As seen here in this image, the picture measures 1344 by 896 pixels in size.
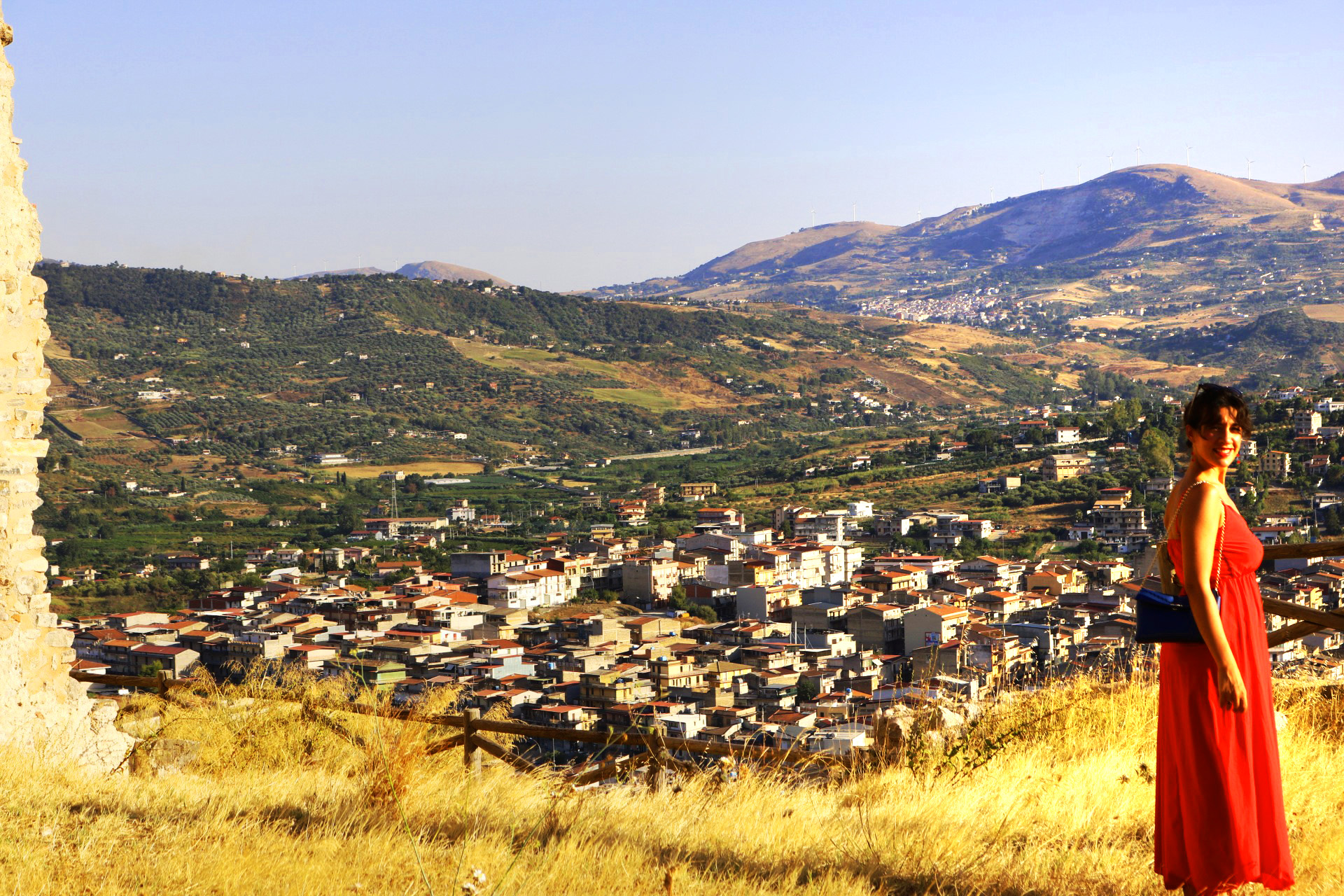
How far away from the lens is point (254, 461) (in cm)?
7094

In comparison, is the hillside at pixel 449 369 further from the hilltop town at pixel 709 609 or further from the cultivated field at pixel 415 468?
the hilltop town at pixel 709 609

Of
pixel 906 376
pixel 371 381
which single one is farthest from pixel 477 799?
pixel 906 376

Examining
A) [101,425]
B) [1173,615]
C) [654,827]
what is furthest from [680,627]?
[101,425]

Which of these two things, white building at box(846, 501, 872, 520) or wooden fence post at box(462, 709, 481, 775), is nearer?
wooden fence post at box(462, 709, 481, 775)

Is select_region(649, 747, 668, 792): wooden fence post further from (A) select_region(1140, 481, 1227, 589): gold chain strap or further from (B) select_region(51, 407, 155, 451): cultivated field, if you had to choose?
(B) select_region(51, 407, 155, 451): cultivated field

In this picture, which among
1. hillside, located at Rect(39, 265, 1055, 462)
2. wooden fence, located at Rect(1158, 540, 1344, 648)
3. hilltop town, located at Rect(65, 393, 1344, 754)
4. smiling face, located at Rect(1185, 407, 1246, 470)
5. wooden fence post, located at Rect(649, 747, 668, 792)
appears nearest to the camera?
smiling face, located at Rect(1185, 407, 1246, 470)

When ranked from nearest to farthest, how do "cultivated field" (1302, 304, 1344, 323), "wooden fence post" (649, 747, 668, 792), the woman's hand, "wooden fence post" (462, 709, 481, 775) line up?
the woman's hand → "wooden fence post" (649, 747, 668, 792) → "wooden fence post" (462, 709, 481, 775) → "cultivated field" (1302, 304, 1344, 323)

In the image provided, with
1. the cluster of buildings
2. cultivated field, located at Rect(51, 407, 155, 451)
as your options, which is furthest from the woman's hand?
cultivated field, located at Rect(51, 407, 155, 451)

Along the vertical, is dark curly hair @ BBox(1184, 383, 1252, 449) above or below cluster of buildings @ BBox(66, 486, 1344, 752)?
above

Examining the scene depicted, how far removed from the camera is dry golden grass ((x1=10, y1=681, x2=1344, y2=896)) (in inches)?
117

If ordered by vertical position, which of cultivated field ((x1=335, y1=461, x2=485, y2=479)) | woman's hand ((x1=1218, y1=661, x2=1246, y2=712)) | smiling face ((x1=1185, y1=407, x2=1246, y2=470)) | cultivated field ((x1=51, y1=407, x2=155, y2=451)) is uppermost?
smiling face ((x1=1185, y1=407, x2=1246, y2=470))

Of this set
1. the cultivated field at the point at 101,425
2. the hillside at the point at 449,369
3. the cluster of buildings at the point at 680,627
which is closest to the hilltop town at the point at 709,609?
the cluster of buildings at the point at 680,627

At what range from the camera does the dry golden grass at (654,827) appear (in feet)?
9.73

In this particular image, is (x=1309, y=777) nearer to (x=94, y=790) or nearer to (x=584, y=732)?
(x=584, y=732)
